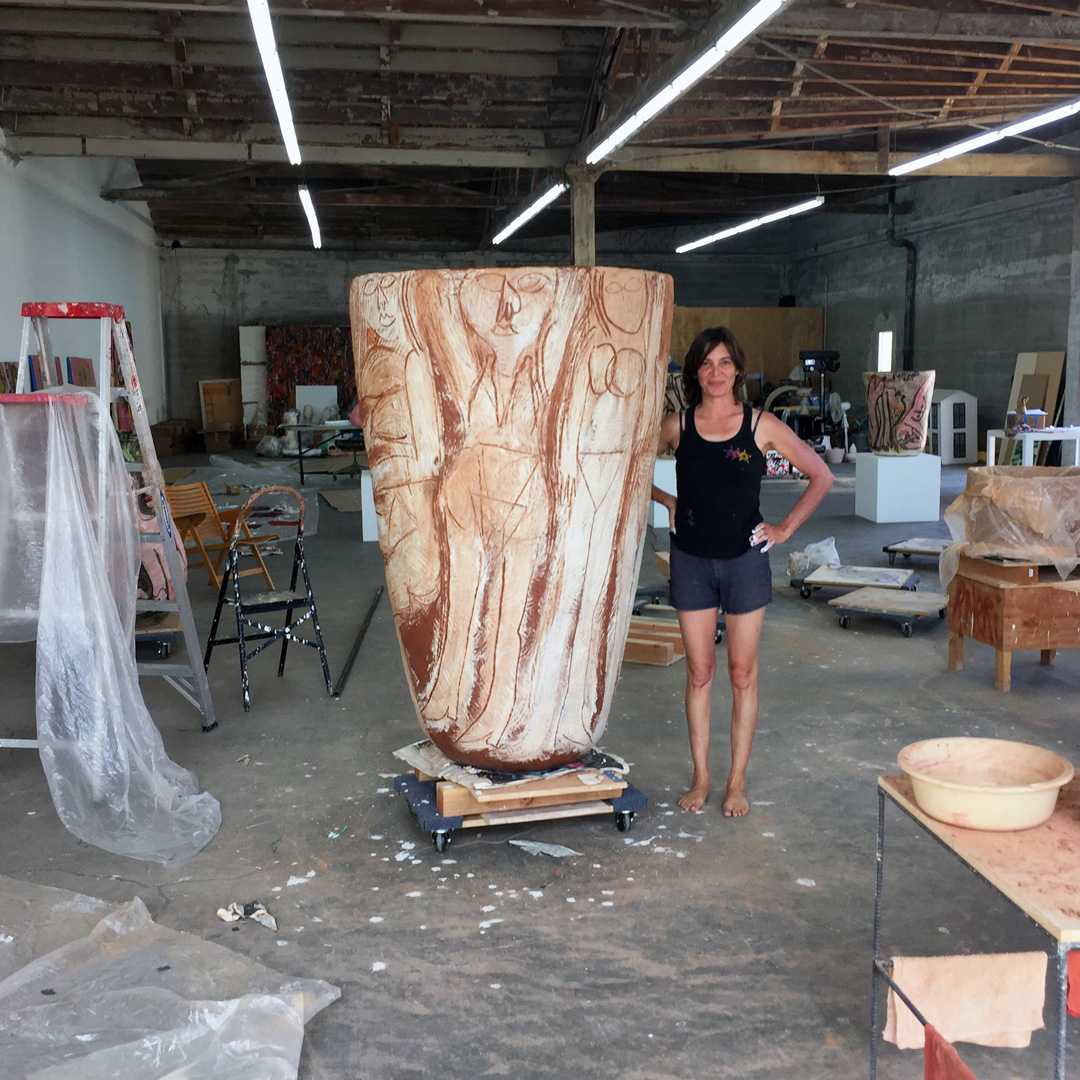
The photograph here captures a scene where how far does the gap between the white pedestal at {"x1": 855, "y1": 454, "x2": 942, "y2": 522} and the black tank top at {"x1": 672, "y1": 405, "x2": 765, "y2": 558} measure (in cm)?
618

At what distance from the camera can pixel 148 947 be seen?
2.41m

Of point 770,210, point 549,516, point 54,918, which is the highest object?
point 770,210

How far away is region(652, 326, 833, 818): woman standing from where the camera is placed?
296cm

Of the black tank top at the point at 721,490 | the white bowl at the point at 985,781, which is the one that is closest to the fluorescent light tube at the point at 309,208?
the black tank top at the point at 721,490

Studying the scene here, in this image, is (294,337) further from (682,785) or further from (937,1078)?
(937,1078)

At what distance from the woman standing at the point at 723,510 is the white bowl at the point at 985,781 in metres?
1.10

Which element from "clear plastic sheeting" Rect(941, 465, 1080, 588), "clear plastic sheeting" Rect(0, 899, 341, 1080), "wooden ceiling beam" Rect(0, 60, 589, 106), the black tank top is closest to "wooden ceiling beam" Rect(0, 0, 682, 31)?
"wooden ceiling beam" Rect(0, 60, 589, 106)

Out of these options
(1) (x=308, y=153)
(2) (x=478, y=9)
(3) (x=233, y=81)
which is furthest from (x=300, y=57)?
(2) (x=478, y=9)

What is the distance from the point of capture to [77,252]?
11477 millimetres

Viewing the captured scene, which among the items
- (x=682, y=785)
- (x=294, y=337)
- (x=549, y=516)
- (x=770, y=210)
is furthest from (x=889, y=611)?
(x=294, y=337)

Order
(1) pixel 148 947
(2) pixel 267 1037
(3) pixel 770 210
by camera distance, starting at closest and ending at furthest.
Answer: (2) pixel 267 1037 < (1) pixel 148 947 < (3) pixel 770 210

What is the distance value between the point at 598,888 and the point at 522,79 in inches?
298

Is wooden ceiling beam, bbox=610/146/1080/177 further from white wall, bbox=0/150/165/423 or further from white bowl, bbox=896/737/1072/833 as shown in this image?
white bowl, bbox=896/737/1072/833

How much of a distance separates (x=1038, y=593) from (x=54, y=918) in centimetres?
368
